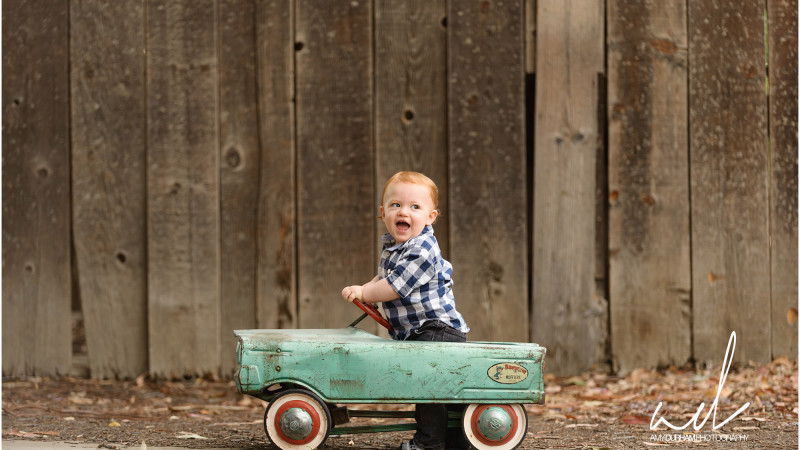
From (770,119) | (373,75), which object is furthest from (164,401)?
(770,119)

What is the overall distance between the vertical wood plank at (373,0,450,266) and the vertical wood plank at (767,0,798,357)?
1585 mm

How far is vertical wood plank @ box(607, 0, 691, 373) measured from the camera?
418 centimetres

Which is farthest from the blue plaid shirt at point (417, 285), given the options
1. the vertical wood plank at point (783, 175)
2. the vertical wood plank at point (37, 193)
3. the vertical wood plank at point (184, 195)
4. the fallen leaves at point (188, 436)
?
the vertical wood plank at point (37, 193)

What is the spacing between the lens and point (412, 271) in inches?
110

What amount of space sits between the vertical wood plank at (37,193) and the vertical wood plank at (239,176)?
31.9 inches

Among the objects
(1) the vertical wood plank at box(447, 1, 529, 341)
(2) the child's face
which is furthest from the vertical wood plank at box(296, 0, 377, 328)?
(2) the child's face

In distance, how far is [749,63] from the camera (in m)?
4.21

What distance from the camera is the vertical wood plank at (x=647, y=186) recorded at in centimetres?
418

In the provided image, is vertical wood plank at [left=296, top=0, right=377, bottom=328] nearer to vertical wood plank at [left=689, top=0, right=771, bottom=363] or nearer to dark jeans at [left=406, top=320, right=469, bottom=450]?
dark jeans at [left=406, top=320, right=469, bottom=450]

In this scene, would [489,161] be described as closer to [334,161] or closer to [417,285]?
[334,161]

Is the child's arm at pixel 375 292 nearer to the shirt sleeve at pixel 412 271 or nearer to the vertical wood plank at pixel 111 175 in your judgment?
the shirt sleeve at pixel 412 271

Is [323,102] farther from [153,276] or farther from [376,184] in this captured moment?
[153,276]

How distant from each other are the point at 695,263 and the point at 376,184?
1.58 meters

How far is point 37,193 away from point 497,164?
2293mm
